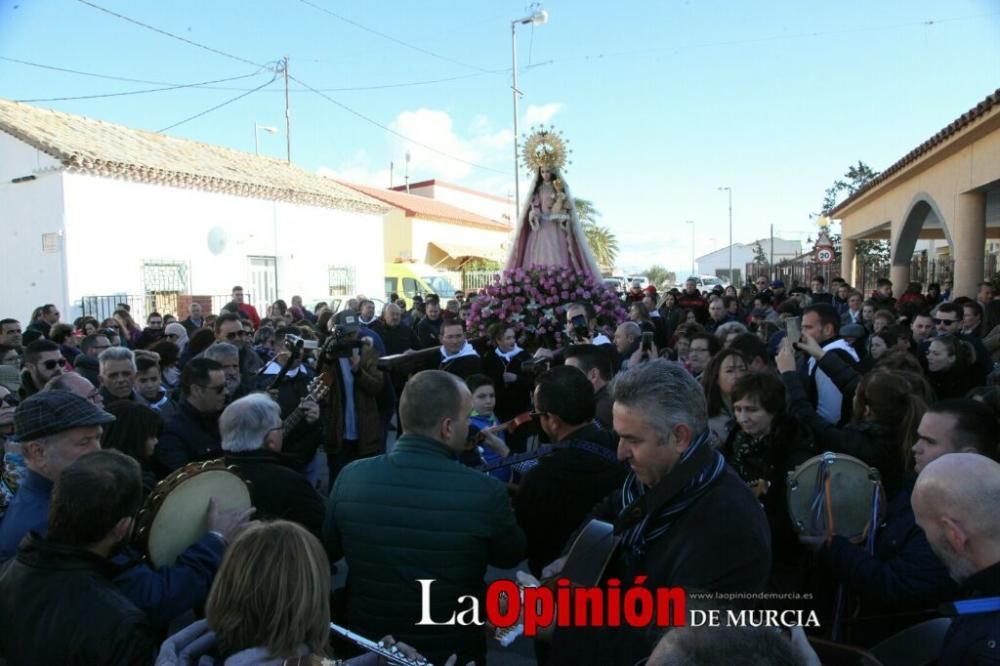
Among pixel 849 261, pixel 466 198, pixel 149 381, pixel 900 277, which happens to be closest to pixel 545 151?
pixel 149 381

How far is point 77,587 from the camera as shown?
204 centimetres

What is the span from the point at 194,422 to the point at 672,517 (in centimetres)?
326

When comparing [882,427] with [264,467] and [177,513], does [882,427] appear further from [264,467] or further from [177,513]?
[177,513]

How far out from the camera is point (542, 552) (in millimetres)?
3070

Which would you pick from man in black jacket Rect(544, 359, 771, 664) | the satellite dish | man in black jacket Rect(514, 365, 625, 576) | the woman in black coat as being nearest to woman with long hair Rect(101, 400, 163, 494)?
man in black jacket Rect(514, 365, 625, 576)

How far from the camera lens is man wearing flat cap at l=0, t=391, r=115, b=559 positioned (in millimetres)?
2703

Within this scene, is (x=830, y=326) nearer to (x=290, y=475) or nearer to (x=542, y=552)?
(x=542, y=552)

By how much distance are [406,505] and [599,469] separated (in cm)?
89

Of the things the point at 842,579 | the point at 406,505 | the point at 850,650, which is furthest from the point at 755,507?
the point at 406,505

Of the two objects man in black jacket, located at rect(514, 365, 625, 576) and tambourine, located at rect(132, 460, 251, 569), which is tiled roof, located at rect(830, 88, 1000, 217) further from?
A: tambourine, located at rect(132, 460, 251, 569)

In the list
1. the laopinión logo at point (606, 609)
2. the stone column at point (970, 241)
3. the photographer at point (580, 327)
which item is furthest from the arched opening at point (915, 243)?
the laopinión logo at point (606, 609)

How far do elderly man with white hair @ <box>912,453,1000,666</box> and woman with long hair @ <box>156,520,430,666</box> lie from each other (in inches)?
62.8

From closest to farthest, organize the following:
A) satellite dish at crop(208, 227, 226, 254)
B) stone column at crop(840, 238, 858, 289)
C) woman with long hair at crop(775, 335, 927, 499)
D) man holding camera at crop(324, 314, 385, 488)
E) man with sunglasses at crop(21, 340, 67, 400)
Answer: woman with long hair at crop(775, 335, 927, 499) → man with sunglasses at crop(21, 340, 67, 400) → man holding camera at crop(324, 314, 385, 488) → satellite dish at crop(208, 227, 226, 254) → stone column at crop(840, 238, 858, 289)

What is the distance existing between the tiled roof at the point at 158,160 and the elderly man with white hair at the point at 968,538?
17.4 metres
